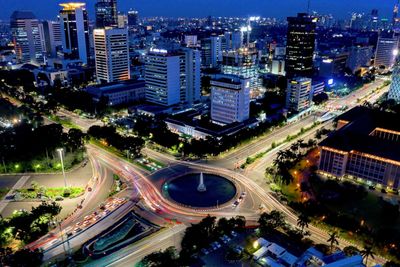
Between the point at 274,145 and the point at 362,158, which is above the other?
the point at 362,158

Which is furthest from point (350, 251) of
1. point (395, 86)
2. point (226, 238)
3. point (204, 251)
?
point (395, 86)

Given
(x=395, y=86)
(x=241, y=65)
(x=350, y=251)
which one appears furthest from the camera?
(x=241, y=65)

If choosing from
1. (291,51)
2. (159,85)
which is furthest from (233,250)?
(291,51)

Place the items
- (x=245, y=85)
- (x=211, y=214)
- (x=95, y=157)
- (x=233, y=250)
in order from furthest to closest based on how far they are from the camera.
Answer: (x=245, y=85) < (x=95, y=157) < (x=211, y=214) < (x=233, y=250)

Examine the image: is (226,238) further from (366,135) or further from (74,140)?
(74,140)

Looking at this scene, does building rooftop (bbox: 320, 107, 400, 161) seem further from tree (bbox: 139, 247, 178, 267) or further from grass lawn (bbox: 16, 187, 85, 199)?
grass lawn (bbox: 16, 187, 85, 199)

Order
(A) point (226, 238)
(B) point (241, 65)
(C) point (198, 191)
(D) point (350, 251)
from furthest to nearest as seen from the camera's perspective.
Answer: (B) point (241, 65) < (C) point (198, 191) < (A) point (226, 238) < (D) point (350, 251)

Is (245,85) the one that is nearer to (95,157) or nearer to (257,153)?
(257,153)
